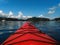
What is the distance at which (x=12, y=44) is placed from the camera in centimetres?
755

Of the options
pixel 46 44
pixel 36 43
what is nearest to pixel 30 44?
pixel 36 43

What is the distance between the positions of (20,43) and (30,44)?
60cm

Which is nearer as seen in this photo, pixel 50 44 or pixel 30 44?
pixel 30 44

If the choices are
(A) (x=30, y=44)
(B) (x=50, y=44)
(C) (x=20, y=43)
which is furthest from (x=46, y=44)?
(C) (x=20, y=43)

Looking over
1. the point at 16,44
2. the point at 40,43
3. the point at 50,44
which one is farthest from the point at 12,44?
the point at 50,44

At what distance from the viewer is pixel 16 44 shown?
7547 millimetres

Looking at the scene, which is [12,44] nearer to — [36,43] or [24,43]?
[24,43]

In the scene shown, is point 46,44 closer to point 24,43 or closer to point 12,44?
point 24,43

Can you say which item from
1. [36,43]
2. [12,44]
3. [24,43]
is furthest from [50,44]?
[12,44]

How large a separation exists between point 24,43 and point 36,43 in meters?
0.65

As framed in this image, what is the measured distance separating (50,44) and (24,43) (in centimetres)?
147

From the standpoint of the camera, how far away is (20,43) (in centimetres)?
755

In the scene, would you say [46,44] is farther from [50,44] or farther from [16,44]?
[16,44]

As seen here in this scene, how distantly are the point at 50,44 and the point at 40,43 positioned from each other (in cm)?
61
